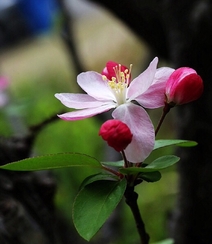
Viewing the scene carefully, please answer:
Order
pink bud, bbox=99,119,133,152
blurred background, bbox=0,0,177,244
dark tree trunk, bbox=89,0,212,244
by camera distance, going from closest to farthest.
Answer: pink bud, bbox=99,119,133,152, dark tree trunk, bbox=89,0,212,244, blurred background, bbox=0,0,177,244

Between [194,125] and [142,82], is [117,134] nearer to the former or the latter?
[142,82]

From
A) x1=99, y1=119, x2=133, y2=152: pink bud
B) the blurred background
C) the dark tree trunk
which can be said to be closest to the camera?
Result: x1=99, y1=119, x2=133, y2=152: pink bud

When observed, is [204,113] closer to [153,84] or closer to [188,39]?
[188,39]

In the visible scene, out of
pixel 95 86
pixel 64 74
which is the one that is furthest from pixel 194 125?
pixel 64 74

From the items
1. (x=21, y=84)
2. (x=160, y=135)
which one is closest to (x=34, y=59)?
(x=21, y=84)

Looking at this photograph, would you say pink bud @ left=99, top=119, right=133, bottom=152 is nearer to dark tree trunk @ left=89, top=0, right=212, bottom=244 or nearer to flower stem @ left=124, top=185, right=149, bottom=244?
flower stem @ left=124, top=185, right=149, bottom=244

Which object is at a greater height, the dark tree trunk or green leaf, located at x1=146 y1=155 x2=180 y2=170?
green leaf, located at x1=146 y1=155 x2=180 y2=170

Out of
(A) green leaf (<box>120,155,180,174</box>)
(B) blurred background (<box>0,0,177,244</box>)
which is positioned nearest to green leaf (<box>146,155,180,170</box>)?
(A) green leaf (<box>120,155,180,174</box>)
